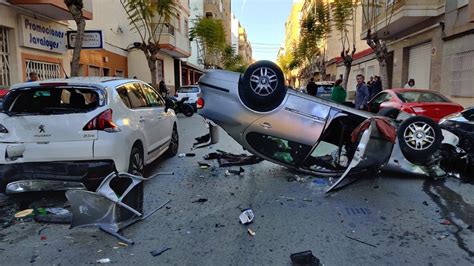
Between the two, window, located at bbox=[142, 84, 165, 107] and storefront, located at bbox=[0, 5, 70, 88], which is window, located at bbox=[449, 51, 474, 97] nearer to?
window, located at bbox=[142, 84, 165, 107]

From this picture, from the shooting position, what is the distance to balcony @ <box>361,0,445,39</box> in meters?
16.7

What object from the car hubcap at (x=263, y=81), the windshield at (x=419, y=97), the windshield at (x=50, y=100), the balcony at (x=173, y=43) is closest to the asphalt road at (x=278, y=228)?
the windshield at (x=50, y=100)

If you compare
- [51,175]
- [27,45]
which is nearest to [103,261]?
[51,175]

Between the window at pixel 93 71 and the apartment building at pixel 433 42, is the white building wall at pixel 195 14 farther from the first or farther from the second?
the apartment building at pixel 433 42

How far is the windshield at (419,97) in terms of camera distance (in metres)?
10.8

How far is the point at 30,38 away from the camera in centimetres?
1345

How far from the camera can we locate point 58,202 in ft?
16.7

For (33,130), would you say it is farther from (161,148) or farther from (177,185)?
(161,148)

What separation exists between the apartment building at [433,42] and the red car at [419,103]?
3658 millimetres

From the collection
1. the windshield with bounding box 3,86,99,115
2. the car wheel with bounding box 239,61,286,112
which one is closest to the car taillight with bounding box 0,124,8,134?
the windshield with bounding box 3,86,99,115

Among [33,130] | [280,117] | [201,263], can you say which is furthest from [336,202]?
[33,130]

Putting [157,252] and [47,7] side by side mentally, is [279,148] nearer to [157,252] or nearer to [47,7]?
[157,252]

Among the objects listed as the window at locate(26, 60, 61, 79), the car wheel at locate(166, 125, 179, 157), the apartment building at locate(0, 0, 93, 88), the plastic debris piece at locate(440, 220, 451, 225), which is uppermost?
the apartment building at locate(0, 0, 93, 88)

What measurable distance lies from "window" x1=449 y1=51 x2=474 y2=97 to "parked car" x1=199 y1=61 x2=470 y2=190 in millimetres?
10335
